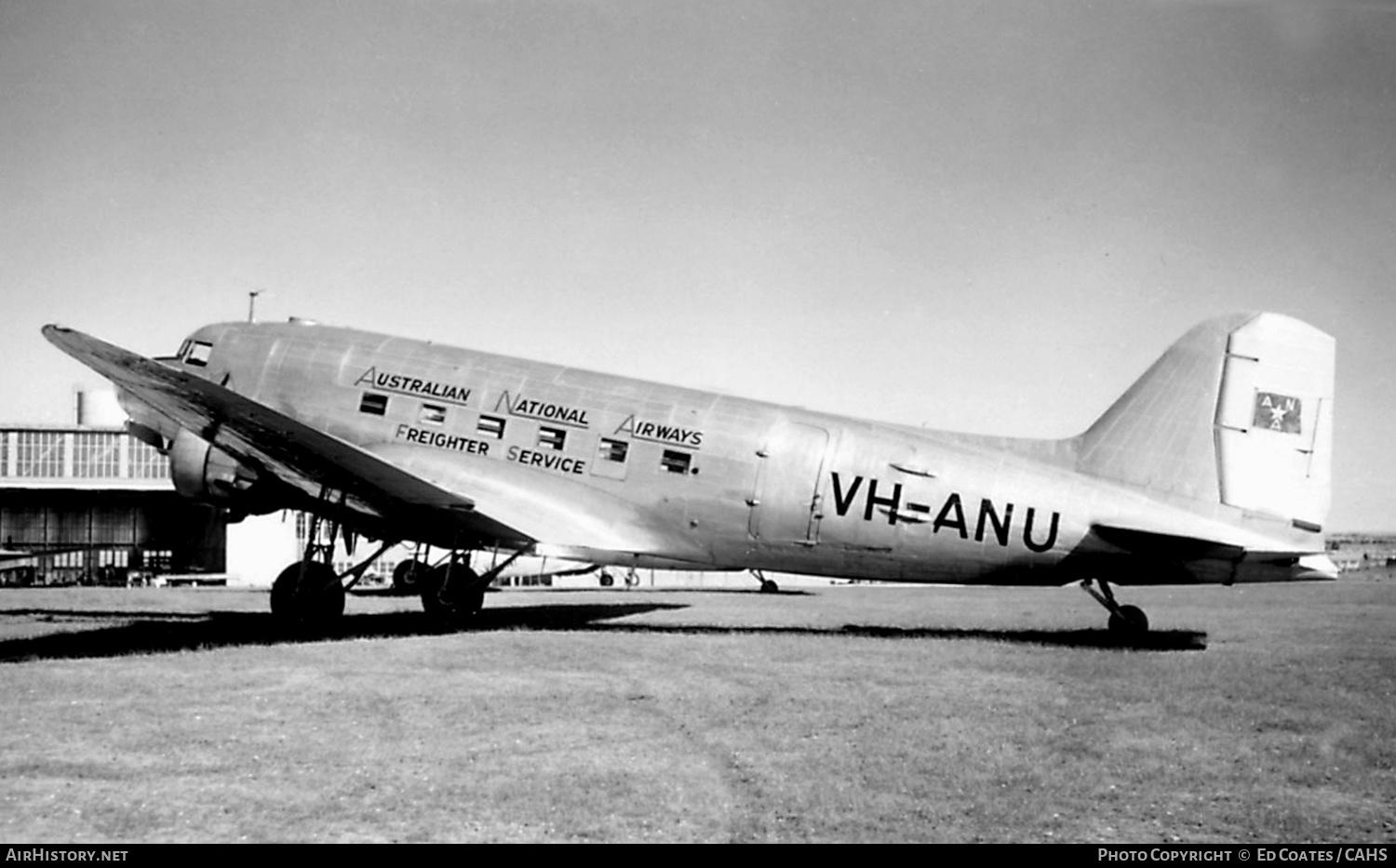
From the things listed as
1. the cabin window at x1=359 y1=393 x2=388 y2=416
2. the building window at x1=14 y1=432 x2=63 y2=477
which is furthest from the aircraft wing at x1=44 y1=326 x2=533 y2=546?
the building window at x1=14 y1=432 x2=63 y2=477

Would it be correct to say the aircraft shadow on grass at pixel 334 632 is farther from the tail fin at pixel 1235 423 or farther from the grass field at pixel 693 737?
the tail fin at pixel 1235 423

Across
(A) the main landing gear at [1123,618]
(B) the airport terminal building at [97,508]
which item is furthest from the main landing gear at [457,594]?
(B) the airport terminal building at [97,508]

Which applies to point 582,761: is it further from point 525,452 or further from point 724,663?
point 525,452

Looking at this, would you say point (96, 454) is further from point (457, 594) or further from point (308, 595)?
point (308, 595)

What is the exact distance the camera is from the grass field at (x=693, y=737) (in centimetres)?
559

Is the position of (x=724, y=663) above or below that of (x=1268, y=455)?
below

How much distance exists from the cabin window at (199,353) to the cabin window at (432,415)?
14.7ft

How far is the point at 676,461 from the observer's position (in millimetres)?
14922

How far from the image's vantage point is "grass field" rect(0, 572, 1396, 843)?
220 inches

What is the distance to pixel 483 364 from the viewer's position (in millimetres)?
16297

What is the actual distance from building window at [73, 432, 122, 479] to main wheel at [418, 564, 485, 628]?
4570cm

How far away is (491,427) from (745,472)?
13.0 ft

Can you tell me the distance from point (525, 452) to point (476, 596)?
2627mm
